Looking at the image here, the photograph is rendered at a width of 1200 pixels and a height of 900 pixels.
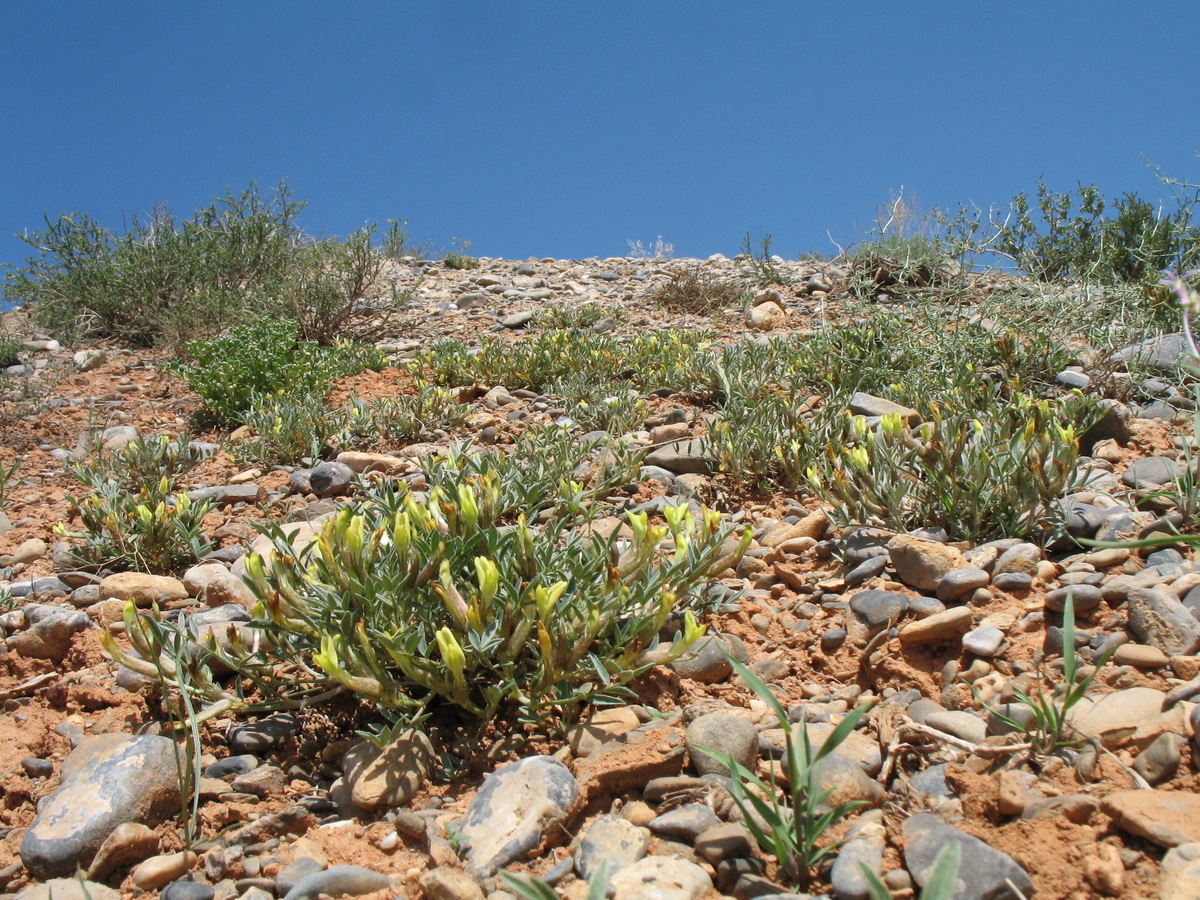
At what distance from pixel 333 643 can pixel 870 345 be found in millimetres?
4421

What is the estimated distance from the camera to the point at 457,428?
493 cm

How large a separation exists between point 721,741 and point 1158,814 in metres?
0.79

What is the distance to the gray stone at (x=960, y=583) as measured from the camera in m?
2.30

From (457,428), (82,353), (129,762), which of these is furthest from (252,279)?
(129,762)

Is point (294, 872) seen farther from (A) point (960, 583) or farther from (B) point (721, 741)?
(A) point (960, 583)

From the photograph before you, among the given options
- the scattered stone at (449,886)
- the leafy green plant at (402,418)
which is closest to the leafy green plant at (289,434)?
the leafy green plant at (402,418)

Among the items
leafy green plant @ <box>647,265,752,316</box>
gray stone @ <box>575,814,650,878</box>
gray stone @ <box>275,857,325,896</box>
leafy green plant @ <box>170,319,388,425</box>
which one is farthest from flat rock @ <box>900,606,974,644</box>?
leafy green plant @ <box>647,265,752,316</box>

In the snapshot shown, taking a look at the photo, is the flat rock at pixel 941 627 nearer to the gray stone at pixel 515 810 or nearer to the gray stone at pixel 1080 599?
the gray stone at pixel 1080 599

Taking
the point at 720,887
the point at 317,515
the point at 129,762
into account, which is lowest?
the point at 720,887

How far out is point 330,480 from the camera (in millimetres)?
3969

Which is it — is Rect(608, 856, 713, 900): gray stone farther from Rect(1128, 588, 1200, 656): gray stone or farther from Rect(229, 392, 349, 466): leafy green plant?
Rect(229, 392, 349, 466): leafy green plant

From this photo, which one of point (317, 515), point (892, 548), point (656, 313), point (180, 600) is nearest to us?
point (892, 548)

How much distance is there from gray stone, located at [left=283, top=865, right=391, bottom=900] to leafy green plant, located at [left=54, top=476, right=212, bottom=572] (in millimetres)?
2019

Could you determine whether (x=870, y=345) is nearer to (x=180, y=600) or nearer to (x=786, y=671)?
(x=786, y=671)
